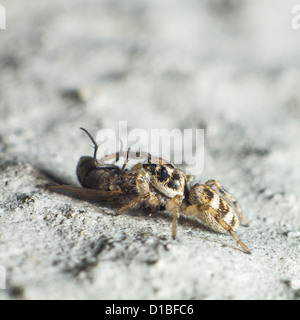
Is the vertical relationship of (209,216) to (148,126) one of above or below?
below

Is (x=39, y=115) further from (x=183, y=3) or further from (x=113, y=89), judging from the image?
(x=183, y=3)

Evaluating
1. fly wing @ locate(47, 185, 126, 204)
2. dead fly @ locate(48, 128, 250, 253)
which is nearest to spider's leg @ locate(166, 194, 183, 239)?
dead fly @ locate(48, 128, 250, 253)

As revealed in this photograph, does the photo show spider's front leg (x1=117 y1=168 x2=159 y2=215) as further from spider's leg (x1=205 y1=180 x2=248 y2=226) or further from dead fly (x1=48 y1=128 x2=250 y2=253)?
spider's leg (x1=205 y1=180 x2=248 y2=226)

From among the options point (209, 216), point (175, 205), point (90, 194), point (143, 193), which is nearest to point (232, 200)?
point (209, 216)

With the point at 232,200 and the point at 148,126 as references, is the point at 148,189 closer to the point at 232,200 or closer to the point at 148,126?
the point at 232,200

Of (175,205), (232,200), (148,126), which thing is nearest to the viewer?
(175,205)

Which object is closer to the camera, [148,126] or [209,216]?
[209,216]

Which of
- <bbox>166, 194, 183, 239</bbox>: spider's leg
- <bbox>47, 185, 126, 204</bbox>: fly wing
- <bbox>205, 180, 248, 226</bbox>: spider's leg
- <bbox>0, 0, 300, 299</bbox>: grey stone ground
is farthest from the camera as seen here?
<bbox>205, 180, 248, 226</bbox>: spider's leg

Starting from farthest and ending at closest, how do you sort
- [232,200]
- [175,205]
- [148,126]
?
[148,126], [232,200], [175,205]
